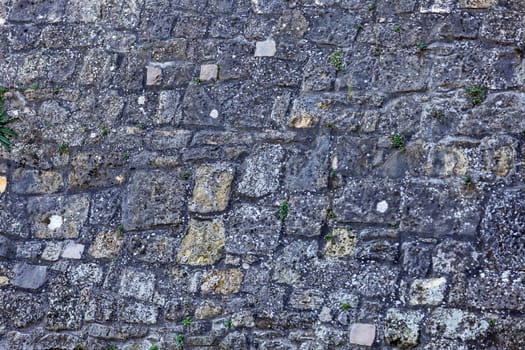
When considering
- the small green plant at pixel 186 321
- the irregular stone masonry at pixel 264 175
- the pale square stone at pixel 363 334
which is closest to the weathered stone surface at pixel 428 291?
the irregular stone masonry at pixel 264 175

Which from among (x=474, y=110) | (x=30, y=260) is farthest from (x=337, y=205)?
(x=30, y=260)

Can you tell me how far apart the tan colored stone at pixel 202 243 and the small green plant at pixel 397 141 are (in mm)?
901

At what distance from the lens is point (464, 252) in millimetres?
3840

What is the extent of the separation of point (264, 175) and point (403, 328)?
0.99 metres

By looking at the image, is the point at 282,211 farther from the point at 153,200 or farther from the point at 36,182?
the point at 36,182

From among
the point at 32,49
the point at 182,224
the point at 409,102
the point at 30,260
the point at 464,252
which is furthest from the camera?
the point at 32,49

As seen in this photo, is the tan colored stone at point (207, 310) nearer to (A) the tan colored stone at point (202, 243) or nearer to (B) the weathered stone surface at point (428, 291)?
(A) the tan colored stone at point (202, 243)

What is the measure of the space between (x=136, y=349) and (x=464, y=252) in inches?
63.8

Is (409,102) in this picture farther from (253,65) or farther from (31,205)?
(31,205)

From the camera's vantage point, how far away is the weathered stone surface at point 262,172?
430 centimetres

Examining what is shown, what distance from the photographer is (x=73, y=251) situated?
4.66 m

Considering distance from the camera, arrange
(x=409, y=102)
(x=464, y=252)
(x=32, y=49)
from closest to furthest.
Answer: (x=464, y=252)
(x=409, y=102)
(x=32, y=49)

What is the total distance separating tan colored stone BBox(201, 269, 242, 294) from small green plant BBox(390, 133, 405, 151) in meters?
0.92

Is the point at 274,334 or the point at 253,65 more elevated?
the point at 253,65
